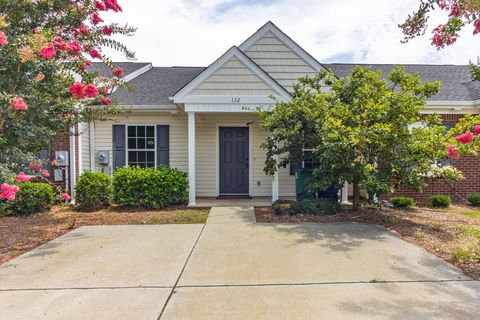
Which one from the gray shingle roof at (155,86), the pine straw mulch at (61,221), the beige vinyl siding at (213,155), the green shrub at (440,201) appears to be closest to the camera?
the pine straw mulch at (61,221)

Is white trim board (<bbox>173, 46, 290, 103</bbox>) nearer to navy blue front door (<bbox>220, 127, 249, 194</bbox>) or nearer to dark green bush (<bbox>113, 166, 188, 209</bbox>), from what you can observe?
dark green bush (<bbox>113, 166, 188, 209</bbox>)

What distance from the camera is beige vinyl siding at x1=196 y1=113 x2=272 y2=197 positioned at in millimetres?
10703

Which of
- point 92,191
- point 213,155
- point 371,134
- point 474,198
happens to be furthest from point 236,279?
point 474,198

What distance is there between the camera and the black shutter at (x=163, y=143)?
1052cm

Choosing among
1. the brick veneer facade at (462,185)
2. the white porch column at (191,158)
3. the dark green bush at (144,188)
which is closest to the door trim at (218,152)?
the white porch column at (191,158)

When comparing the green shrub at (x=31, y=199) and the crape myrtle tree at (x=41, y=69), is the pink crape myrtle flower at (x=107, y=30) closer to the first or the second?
the crape myrtle tree at (x=41, y=69)

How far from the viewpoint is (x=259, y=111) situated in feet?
27.2

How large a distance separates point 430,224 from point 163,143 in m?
7.68

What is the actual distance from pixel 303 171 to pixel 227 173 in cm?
268

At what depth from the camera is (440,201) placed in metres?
9.41

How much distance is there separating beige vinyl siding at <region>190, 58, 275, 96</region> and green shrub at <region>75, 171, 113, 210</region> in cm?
347

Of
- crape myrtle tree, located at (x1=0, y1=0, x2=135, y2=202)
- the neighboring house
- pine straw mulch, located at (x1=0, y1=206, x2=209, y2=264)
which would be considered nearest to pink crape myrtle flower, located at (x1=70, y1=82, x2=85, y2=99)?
crape myrtle tree, located at (x1=0, y1=0, x2=135, y2=202)

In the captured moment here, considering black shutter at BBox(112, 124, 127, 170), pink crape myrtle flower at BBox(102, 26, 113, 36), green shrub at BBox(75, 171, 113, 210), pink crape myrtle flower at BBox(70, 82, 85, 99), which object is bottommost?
green shrub at BBox(75, 171, 113, 210)

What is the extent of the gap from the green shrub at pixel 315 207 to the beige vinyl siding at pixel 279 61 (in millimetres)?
4019
